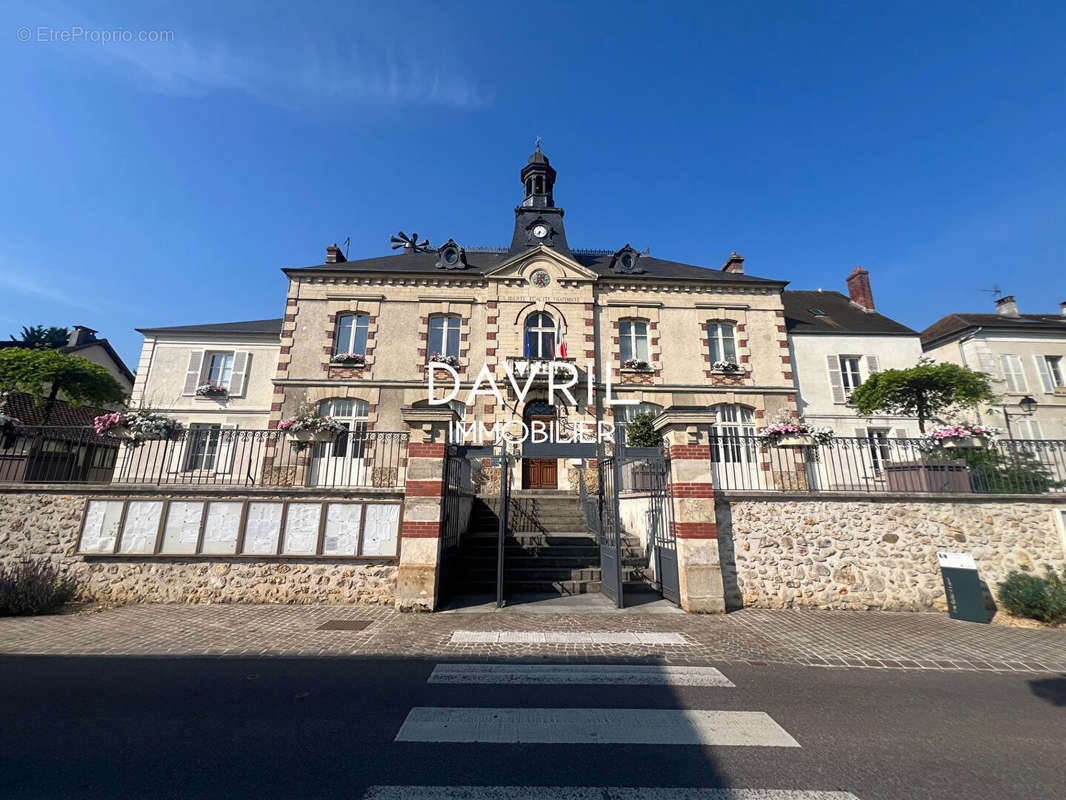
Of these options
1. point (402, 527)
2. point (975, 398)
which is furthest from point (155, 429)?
point (975, 398)

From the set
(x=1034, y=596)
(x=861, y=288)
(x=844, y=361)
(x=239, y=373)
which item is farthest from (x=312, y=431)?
(x=861, y=288)

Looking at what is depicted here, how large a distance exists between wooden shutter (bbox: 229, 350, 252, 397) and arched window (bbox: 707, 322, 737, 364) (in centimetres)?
1749

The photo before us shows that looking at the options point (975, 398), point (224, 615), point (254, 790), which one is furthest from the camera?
point (975, 398)

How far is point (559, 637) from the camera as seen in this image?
19.3ft

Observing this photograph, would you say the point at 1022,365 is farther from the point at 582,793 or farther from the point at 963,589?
the point at 582,793

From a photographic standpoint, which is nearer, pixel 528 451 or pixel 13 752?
pixel 13 752

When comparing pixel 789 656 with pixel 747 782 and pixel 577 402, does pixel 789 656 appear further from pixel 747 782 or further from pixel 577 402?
pixel 577 402

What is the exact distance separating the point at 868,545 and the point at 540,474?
9.27m

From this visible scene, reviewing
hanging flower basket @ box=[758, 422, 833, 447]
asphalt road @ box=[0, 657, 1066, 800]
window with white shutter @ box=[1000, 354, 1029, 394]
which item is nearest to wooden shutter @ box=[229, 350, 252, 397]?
asphalt road @ box=[0, 657, 1066, 800]

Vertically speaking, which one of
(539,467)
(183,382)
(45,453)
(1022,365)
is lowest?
(45,453)

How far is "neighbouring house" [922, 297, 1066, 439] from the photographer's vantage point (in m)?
17.5

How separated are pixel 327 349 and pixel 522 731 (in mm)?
15146

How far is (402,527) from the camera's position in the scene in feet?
24.8

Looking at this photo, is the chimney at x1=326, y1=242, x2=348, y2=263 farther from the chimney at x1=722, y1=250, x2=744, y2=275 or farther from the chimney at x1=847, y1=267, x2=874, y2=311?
the chimney at x1=847, y1=267, x2=874, y2=311
